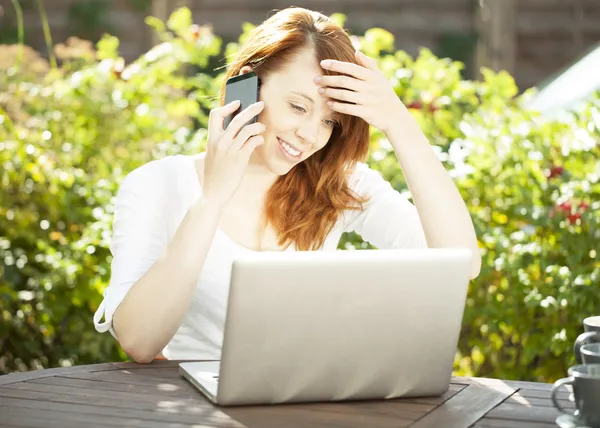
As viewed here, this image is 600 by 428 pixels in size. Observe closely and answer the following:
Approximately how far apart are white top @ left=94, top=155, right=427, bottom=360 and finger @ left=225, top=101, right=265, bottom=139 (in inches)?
6.7

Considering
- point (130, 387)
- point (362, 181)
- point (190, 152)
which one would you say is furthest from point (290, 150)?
point (190, 152)

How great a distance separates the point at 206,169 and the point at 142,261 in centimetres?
24

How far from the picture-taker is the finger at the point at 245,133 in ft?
5.95

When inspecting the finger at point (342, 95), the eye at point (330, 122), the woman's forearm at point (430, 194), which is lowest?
the woman's forearm at point (430, 194)

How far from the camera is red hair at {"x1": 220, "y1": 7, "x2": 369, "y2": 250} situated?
2.04m

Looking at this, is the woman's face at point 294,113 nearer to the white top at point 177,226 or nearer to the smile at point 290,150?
the smile at point 290,150

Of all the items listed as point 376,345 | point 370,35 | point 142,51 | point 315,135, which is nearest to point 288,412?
point 376,345

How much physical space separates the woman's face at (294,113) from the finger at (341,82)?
0.03 m

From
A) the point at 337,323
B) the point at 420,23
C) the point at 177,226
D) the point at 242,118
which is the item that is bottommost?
the point at 337,323

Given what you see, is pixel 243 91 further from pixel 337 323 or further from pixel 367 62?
pixel 337 323

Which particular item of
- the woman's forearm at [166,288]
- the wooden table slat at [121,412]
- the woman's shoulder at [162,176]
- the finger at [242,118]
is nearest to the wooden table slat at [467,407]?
the wooden table slat at [121,412]

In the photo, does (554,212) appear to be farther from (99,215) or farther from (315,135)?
(99,215)

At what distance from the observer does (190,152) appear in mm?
3211

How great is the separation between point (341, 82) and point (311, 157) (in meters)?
0.35
